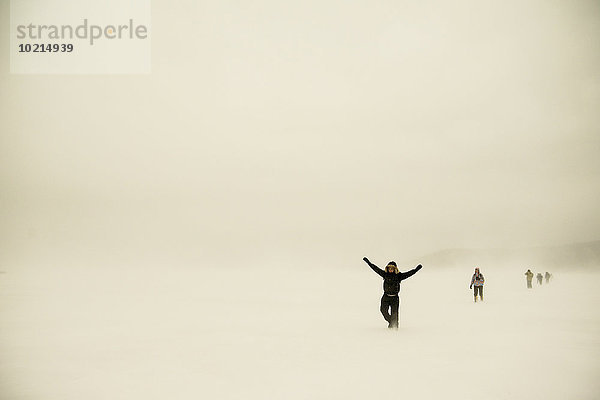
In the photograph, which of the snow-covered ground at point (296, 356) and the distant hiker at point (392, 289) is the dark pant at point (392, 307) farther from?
the snow-covered ground at point (296, 356)

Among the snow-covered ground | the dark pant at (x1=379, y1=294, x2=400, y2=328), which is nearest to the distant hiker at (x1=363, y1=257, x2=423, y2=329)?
the dark pant at (x1=379, y1=294, x2=400, y2=328)

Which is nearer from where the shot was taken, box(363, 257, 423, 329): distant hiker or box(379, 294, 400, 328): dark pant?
box(363, 257, 423, 329): distant hiker

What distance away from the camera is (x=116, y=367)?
32.0 ft

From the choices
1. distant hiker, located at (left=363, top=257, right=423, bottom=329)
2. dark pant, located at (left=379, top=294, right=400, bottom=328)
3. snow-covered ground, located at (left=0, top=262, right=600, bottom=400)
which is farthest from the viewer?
dark pant, located at (left=379, top=294, right=400, bottom=328)

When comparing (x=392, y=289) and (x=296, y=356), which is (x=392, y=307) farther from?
(x=296, y=356)

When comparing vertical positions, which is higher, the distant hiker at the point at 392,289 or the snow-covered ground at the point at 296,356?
the distant hiker at the point at 392,289

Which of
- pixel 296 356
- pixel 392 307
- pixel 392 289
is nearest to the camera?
pixel 296 356

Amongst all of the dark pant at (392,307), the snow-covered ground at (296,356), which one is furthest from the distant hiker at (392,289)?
the snow-covered ground at (296,356)

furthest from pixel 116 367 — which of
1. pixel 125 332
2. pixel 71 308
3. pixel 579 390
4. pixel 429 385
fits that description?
pixel 71 308

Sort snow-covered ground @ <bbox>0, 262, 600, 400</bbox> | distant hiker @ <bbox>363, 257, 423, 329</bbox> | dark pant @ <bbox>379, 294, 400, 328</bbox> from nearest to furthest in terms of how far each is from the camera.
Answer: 1. snow-covered ground @ <bbox>0, 262, 600, 400</bbox>
2. distant hiker @ <bbox>363, 257, 423, 329</bbox>
3. dark pant @ <bbox>379, 294, 400, 328</bbox>

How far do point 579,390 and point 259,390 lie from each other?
561 centimetres

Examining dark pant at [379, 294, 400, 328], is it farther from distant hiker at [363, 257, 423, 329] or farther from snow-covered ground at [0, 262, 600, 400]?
snow-covered ground at [0, 262, 600, 400]

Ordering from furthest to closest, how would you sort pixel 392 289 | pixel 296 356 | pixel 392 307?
pixel 392 307
pixel 392 289
pixel 296 356

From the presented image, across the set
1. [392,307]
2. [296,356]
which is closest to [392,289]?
[392,307]
